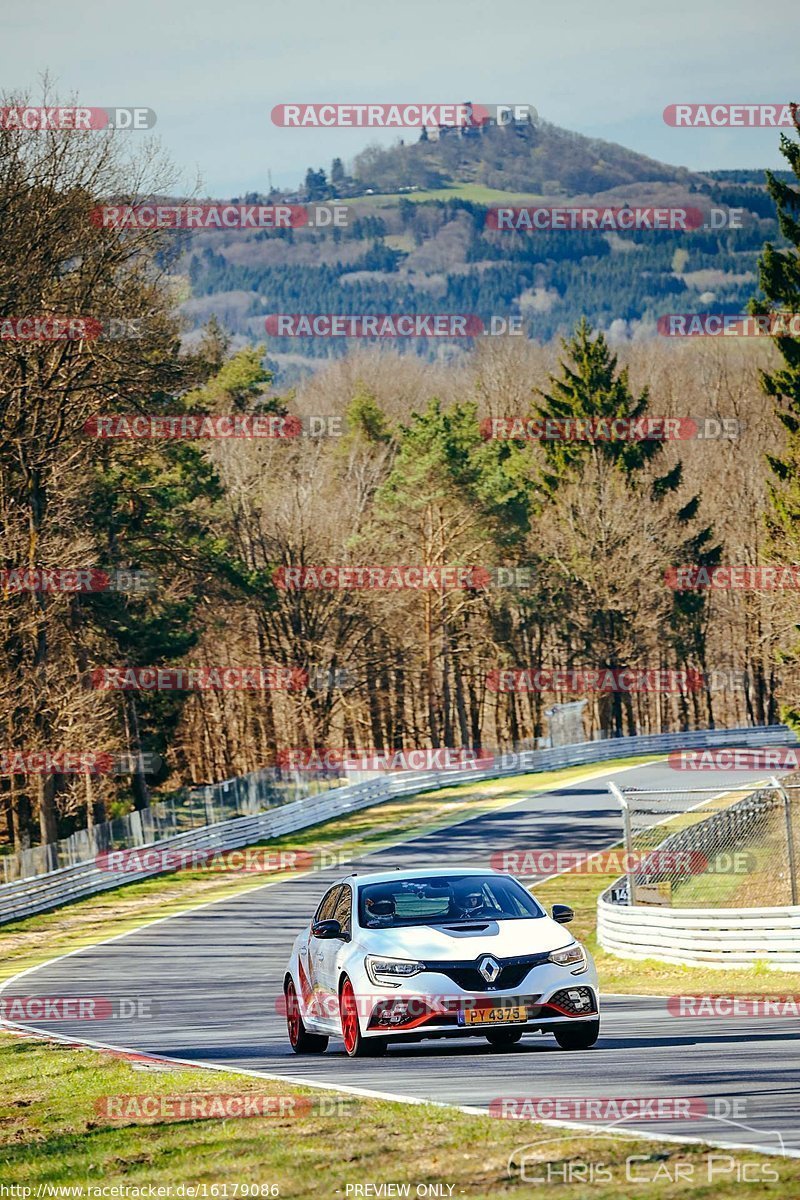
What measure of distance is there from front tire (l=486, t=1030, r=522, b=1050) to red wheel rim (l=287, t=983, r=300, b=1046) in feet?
5.69

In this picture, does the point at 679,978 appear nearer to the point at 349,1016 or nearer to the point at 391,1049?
the point at 391,1049

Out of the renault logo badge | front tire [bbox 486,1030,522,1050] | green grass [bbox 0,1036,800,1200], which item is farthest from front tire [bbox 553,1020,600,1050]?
green grass [bbox 0,1036,800,1200]

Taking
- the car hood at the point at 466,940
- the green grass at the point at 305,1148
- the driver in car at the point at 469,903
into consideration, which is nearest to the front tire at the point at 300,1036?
the green grass at the point at 305,1148

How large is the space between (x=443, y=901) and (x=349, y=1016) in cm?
123

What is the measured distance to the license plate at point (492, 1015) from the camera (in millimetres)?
11453

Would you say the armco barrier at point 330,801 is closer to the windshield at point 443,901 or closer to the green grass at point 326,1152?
the windshield at point 443,901

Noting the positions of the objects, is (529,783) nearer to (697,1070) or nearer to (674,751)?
(674,751)

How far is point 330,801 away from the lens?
4959cm

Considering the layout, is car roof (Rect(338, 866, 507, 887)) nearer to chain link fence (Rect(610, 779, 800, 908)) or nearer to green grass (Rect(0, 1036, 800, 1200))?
green grass (Rect(0, 1036, 800, 1200))

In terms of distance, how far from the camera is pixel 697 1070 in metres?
10.1

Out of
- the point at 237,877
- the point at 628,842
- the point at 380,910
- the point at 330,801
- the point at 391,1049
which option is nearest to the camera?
the point at 380,910

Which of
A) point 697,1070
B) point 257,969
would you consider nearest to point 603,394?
point 257,969

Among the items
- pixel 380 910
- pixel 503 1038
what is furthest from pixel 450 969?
pixel 380 910

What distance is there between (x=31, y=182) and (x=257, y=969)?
65.3 ft
